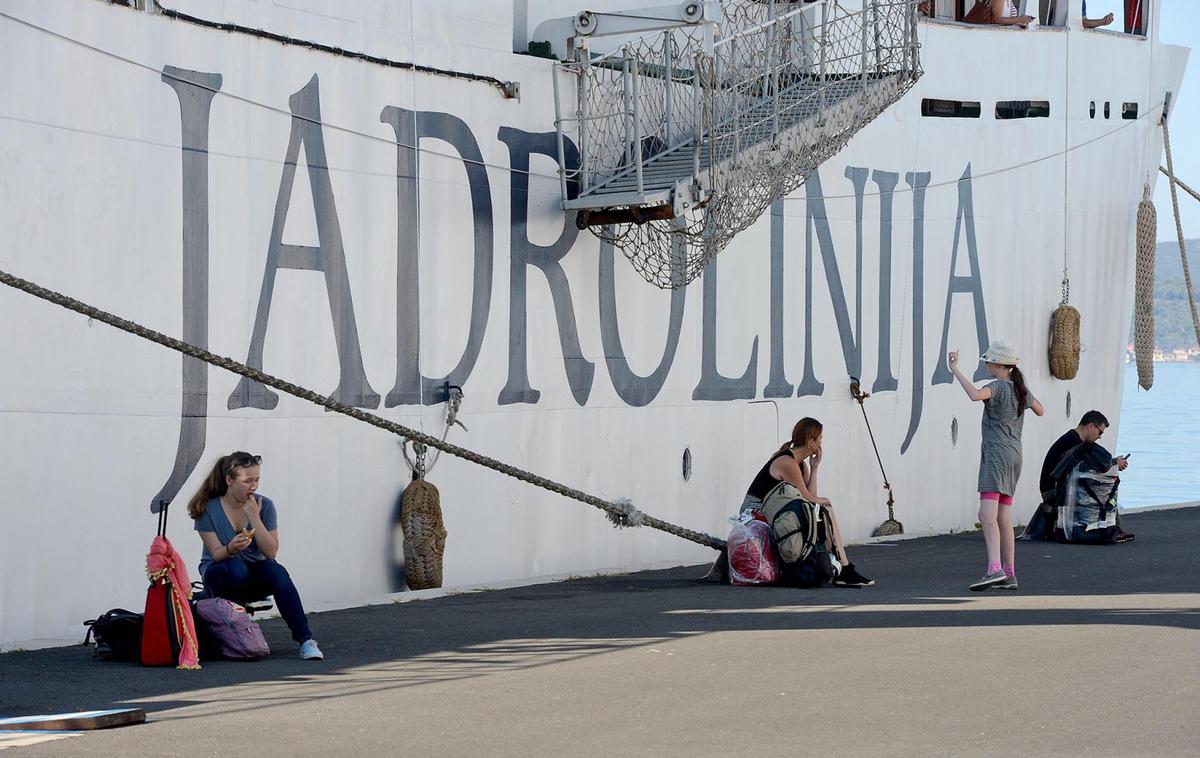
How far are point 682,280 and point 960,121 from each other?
4.88m

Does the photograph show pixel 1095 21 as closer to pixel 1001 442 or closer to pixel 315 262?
pixel 1001 442

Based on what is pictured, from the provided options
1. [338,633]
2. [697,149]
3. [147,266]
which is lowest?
[338,633]

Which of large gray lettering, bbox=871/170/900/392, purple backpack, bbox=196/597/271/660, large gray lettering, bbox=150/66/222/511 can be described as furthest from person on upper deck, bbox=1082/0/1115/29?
purple backpack, bbox=196/597/271/660

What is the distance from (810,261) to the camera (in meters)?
14.5

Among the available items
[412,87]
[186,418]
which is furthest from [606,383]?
[186,418]

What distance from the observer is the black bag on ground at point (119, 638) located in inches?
296

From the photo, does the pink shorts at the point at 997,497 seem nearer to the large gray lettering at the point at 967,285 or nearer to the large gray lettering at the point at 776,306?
the large gray lettering at the point at 776,306

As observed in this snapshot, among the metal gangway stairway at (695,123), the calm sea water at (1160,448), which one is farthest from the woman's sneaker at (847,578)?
the calm sea water at (1160,448)

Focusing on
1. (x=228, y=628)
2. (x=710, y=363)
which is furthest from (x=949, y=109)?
(x=228, y=628)

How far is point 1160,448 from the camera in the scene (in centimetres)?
5475

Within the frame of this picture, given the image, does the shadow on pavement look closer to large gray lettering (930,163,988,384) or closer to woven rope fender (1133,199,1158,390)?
large gray lettering (930,163,988,384)

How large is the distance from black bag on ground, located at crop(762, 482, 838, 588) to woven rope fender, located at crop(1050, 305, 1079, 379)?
7264 millimetres

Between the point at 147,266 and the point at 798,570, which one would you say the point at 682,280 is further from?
the point at 147,266

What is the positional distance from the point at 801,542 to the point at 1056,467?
4.05 m
